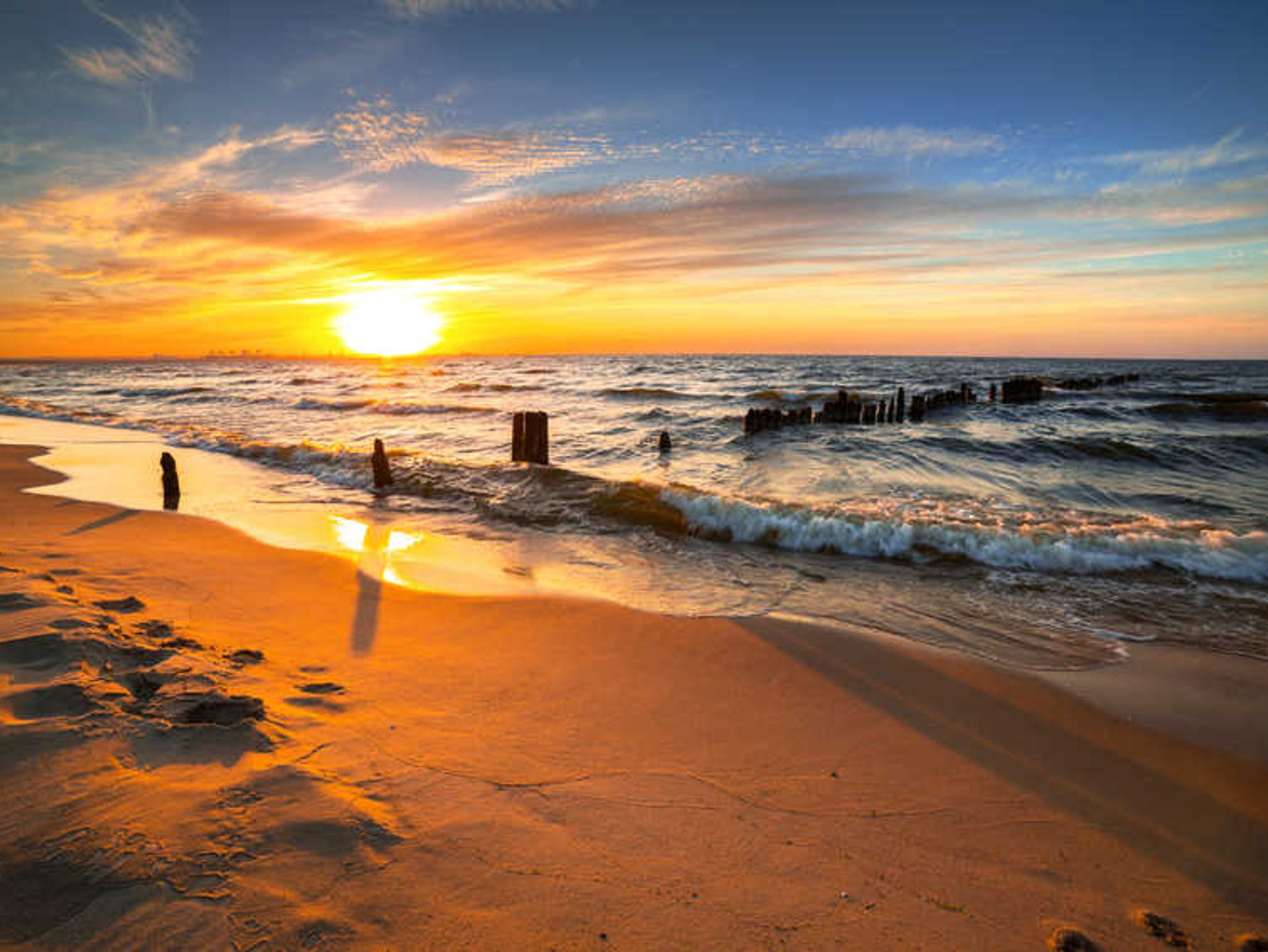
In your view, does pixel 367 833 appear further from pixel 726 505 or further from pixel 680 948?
pixel 726 505

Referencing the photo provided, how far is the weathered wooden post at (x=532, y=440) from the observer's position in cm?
1522

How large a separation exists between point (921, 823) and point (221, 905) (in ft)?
10.8

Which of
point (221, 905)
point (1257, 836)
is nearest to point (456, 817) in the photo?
point (221, 905)

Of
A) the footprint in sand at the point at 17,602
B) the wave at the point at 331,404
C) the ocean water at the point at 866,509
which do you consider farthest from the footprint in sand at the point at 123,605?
the wave at the point at 331,404

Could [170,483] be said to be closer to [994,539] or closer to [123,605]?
[123,605]

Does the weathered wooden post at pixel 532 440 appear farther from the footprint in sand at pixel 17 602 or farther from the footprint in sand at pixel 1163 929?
the footprint in sand at pixel 1163 929

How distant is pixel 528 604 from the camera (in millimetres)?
6672

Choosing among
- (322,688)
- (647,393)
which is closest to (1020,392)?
(647,393)

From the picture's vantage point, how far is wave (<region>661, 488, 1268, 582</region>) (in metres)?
8.34

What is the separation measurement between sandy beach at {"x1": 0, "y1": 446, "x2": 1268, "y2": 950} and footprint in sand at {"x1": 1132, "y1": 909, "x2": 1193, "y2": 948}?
13 mm

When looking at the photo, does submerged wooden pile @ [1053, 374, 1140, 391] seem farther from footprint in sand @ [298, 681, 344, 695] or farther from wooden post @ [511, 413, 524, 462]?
footprint in sand @ [298, 681, 344, 695]

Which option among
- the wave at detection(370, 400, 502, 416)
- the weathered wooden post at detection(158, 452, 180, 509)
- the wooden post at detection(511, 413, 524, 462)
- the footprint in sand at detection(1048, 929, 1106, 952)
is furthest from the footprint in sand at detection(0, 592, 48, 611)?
the wave at detection(370, 400, 502, 416)

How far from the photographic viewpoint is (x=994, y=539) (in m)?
8.97

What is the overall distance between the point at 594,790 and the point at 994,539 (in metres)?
8.00
